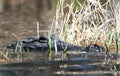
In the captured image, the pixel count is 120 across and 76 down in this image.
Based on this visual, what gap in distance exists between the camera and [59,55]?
8.88 meters

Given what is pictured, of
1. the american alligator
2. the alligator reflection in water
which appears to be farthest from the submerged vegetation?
the alligator reflection in water

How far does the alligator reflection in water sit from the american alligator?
2.18 feet

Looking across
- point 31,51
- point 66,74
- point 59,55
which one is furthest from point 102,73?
point 31,51

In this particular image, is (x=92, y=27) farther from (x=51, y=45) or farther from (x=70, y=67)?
(x=70, y=67)

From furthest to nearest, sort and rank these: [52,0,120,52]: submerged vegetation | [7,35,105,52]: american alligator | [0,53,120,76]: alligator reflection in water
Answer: [52,0,120,52]: submerged vegetation, [7,35,105,52]: american alligator, [0,53,120,76]: alligator reflection in water

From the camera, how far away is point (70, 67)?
7668mm

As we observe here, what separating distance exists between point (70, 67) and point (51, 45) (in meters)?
1.76

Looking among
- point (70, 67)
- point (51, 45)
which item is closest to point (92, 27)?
point (51, 45)

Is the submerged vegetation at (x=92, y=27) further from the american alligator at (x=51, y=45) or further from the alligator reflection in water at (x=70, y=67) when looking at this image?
the alligator reflection in water at (x=70, y=67)

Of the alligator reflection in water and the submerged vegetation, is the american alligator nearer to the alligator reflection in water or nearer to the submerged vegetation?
the submerged vegetation

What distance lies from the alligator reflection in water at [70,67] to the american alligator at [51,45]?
663mm

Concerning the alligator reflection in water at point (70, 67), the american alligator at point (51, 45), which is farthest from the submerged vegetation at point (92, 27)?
the alligator reflection in water at point (70, 67)

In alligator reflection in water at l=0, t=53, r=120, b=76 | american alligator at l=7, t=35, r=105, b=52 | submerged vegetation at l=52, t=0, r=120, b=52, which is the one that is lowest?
alligator reflection in water at l=0, t=53, r=120, b=76

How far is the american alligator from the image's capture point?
30.6 feet
